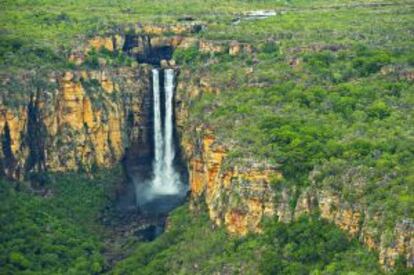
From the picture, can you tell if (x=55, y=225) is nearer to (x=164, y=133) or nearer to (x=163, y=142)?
(x=163, y=142)

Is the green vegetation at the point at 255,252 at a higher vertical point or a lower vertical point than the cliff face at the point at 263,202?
lower

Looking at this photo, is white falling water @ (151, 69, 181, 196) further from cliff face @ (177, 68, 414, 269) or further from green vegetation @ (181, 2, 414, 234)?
cliff face @ (177, 68, 414, 269)

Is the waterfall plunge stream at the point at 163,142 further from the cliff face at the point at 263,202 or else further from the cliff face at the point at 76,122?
the cliff face at the point at 263,202

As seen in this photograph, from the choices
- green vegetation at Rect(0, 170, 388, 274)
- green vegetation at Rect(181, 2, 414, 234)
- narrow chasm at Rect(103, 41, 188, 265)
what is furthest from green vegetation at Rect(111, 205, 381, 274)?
narrow chasm at Rect(103, 41, 188, 265)

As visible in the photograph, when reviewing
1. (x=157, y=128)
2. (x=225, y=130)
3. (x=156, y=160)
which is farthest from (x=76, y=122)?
(x=225, y=130)

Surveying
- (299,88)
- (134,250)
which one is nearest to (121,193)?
(134,250)

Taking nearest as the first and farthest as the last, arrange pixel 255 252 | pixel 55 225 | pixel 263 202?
→ pixel 255 252, pixel 263 202, pixel 55 225

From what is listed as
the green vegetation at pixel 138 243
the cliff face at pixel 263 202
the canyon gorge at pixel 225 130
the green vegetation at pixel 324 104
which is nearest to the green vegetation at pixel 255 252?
the green vegetation at pixel 138 243
